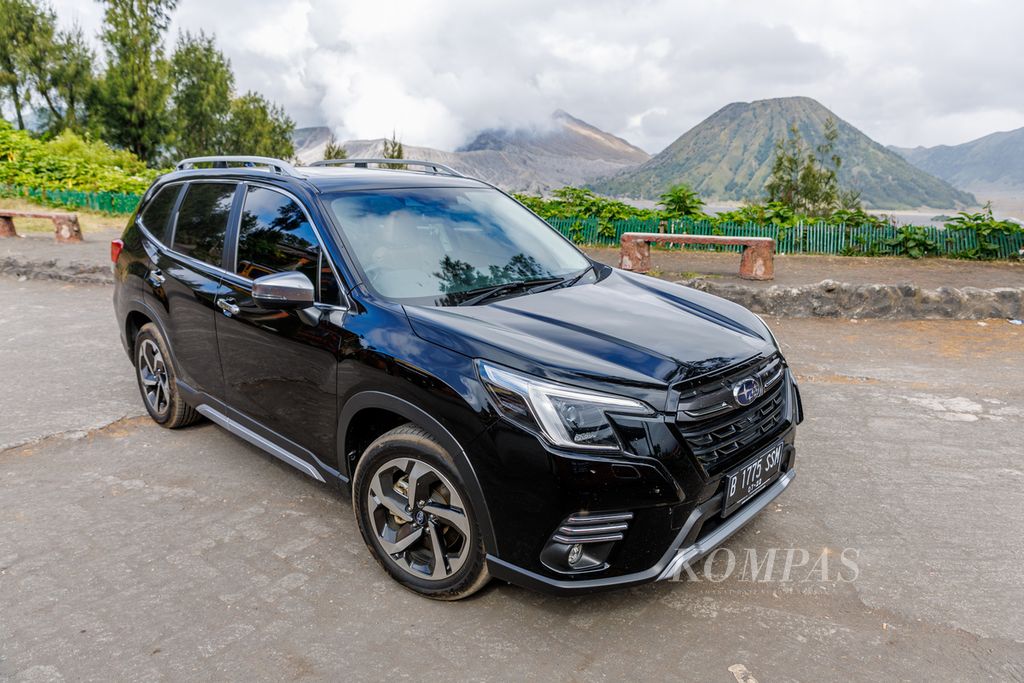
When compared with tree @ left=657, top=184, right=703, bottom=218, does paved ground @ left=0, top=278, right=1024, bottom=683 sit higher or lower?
lower

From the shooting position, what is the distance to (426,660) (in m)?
2.69

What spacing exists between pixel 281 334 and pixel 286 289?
13.9 inches

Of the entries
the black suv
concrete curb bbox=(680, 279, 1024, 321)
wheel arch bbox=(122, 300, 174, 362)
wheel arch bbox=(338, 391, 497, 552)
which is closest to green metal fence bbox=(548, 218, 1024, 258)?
concrete curb bbox=(680, 279, 1024, 321)

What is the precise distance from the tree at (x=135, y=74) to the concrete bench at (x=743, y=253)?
5298 centimetres

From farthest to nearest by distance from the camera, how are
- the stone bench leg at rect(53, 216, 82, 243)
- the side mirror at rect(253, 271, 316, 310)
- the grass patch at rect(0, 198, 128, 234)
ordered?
the grass patch at rect(0, 198, 128, 234)
the stone bench leg at rect(53, 216, 82, 243)
the side mirror at rect(253, 271, 316, 310)

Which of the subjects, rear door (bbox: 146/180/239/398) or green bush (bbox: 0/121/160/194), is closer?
rear door (bbox: 146/180/239/398)

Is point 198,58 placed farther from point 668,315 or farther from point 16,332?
point 668,315

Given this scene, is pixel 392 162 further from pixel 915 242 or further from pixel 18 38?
pixel 18 38

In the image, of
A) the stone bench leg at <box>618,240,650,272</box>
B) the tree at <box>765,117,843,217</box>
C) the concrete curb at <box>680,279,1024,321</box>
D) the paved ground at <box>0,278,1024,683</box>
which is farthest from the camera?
the tree at <box>765,117,843,217</box>

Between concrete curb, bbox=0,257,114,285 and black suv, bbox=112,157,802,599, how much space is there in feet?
24.1

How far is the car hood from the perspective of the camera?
2.69 meters

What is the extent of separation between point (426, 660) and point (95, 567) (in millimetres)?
1706

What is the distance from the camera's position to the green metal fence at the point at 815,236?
13.0 meters

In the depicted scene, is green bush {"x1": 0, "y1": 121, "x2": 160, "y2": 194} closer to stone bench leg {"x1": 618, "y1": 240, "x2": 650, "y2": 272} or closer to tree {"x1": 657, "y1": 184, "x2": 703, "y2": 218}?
tree {"x1": 657, "y1": 184, "x2": 703, "y2": 218}
